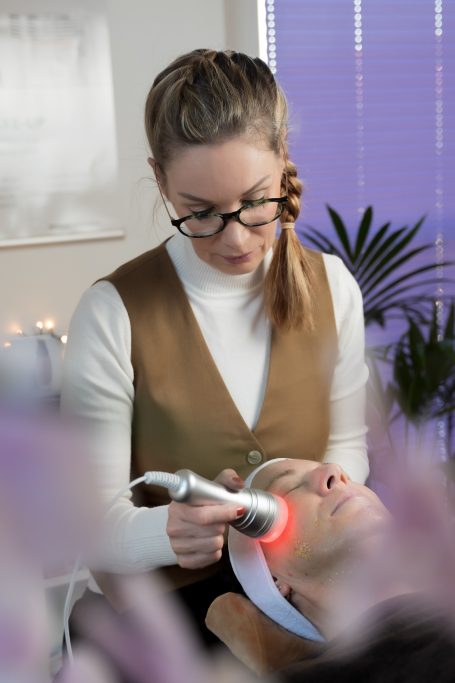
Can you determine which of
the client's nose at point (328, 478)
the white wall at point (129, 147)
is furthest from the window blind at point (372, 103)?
the client's nose at point (328, 478)

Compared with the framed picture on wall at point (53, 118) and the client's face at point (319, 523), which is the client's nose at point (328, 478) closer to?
the client's face at point (319, 523)

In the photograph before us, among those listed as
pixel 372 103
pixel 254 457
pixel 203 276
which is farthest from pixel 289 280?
pixel 372 103

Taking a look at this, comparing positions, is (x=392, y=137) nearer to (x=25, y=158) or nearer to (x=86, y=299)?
(x=25, y=158)

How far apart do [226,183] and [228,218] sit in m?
0.04

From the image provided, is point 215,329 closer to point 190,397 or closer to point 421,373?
point 190,397

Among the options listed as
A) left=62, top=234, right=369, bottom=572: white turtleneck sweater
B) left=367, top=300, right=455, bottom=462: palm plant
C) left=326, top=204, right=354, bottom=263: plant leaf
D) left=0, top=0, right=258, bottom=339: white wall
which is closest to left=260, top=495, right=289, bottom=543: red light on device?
left=62, top=234, right=369, bottom=572: white turtleneck sweater

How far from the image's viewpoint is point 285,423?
0.97 m

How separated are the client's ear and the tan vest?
16 centimetres

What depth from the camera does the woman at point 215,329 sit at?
2.70ft

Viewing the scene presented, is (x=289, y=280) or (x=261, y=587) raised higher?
(x=289, y=280)

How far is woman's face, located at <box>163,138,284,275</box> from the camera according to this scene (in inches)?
31.7

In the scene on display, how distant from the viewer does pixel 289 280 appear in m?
0.99

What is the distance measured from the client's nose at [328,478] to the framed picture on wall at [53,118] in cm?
175

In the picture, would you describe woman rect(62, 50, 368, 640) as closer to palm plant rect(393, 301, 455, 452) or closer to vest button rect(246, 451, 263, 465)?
vest button rect(246, 451, 263, 465)
